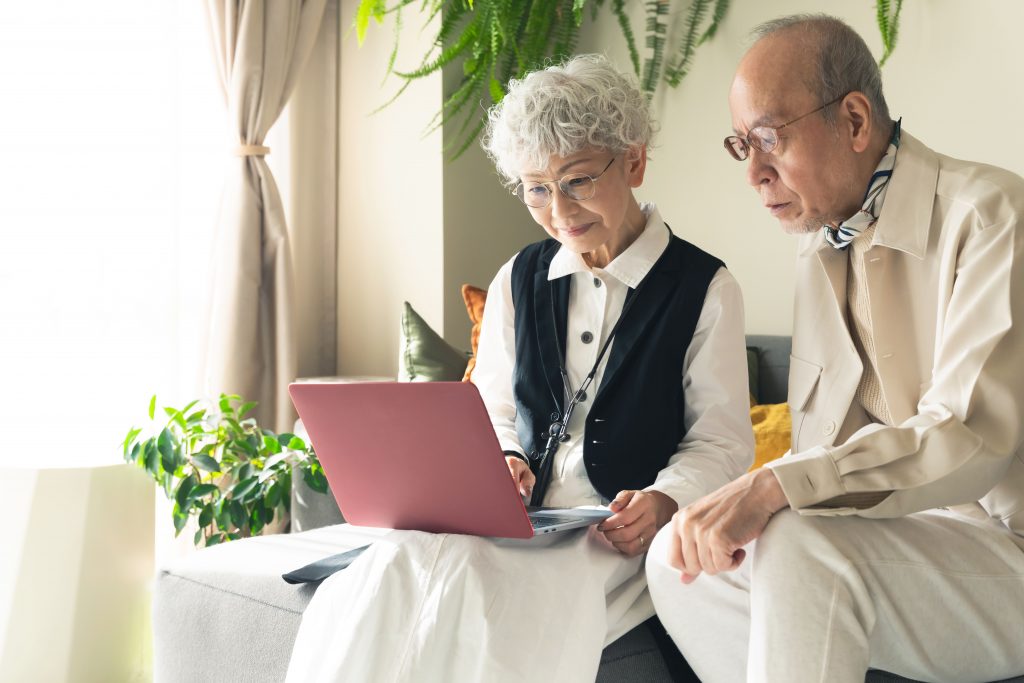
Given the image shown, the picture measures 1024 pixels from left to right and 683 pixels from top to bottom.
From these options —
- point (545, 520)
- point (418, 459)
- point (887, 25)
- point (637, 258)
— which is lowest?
point (545, 520)

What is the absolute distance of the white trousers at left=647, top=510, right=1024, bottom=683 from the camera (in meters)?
1.01

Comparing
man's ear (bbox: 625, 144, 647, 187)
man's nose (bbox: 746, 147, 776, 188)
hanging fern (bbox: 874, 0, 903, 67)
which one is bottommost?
man's nose (bbox: 746, 147, 776, 188)

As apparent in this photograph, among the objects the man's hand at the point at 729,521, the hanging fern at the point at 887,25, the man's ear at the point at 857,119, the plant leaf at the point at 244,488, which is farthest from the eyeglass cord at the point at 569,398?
the hanging fern at the point at 887,25

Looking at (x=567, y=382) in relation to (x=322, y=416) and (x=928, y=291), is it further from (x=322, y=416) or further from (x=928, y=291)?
(x=928, y=291)

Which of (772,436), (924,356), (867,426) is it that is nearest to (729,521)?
(867,426)

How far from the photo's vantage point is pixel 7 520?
2211 mm

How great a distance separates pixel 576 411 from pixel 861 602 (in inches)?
27.3

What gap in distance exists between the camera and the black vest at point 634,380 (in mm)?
1590

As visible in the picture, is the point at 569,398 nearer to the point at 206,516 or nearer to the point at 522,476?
the point at 522,476

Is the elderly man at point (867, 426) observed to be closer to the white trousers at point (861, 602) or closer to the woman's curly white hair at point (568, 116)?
the white trousers at point (861, 602)

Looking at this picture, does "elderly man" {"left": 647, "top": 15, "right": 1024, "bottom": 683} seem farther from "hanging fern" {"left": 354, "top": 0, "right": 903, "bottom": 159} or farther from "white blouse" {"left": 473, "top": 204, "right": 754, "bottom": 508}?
"hanging fern" {"left": 354, "top": 0, "right": 903, "bottom": 159}

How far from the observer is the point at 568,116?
1.64 meters

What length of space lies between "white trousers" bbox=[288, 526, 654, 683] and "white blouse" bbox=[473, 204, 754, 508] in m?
0.26

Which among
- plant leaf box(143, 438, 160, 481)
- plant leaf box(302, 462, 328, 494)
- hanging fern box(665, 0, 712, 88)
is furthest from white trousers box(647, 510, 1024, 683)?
hanging fern box(665, 0, 712, 88)
